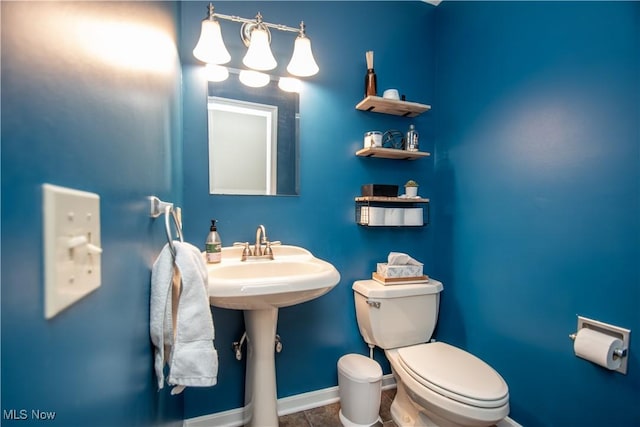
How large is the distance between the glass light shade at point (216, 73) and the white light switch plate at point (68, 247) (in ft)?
3.91

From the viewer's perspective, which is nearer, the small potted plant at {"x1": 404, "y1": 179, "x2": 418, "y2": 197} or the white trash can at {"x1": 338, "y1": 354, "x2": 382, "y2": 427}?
the white trash can at {"x1": 338, "y1": 354, "x2": 382, "y2": 427}

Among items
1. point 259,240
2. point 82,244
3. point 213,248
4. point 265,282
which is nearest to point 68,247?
point 82,244

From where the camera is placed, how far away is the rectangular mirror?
136 centimetres

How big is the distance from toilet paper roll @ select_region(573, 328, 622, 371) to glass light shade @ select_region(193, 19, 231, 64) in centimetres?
187

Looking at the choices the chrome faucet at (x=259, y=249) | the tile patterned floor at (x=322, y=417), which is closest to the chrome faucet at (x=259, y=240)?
the chrome faucet at (x=259, y=249)

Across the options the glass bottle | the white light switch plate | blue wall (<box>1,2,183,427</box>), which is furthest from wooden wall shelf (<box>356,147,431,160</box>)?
the white light switch plate

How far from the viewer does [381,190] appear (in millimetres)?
1523

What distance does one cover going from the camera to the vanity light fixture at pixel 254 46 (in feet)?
3.99

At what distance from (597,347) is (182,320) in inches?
53.4

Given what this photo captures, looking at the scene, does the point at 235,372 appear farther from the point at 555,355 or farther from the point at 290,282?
the point at 555,355

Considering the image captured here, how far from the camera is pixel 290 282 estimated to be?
95 centimetres

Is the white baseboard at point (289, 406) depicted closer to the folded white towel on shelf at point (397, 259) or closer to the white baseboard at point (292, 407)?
the white baseboard at point (292, 407)

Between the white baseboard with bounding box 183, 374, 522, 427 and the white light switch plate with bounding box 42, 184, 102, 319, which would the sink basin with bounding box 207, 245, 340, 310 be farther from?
the white baseboard with bounding box 183, 374, 522, 427

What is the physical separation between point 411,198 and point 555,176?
63cm
